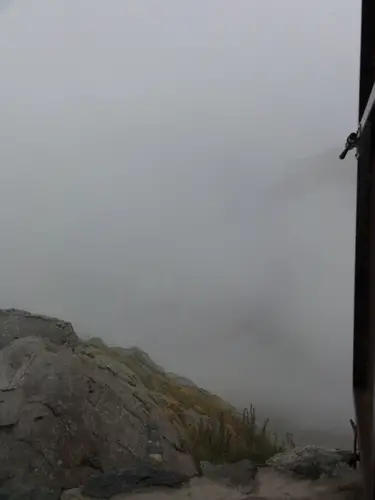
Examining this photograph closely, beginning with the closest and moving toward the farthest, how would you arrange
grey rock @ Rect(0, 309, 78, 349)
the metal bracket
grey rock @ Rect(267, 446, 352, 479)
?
1. the metal bracket
2. grey rock @ Rect(267, 446, 352, 479)
3. grey rock @ Rect(0, 309, 78, 349)

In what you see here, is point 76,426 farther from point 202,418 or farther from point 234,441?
point 234,441

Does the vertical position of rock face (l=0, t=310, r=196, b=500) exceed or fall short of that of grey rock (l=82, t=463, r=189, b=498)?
it exceeds it

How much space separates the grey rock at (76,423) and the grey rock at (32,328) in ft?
0.16

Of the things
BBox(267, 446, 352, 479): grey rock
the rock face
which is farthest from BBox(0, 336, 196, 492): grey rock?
BBox(267, 446, 352, 479): grey rock

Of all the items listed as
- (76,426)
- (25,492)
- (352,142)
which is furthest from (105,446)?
(352,142)

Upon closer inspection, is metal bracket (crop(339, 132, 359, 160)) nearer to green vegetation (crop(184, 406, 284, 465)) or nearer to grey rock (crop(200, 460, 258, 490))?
green vegetation (crop(184, 406, 284, 465))

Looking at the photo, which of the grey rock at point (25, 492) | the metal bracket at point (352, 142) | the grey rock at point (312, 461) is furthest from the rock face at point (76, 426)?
the metal bracket at point (352, 142)

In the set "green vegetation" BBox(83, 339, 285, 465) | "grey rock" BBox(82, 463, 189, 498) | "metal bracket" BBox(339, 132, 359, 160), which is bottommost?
"grey rock" BBox(82, 463, 189, 498)

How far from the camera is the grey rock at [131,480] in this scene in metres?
2.19

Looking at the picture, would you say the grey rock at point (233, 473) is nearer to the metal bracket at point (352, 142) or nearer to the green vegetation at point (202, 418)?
the green vegetation at point (202, 418)

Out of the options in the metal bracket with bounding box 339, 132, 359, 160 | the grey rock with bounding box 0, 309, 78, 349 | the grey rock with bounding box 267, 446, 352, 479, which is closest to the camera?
the metal bracket with bounding box 339, 132, 359, 160

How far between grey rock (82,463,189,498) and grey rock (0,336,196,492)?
11mm

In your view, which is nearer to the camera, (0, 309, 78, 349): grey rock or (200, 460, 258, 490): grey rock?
(200, 460, 258, 490): grey rock

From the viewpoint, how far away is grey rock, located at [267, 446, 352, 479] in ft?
7.03
